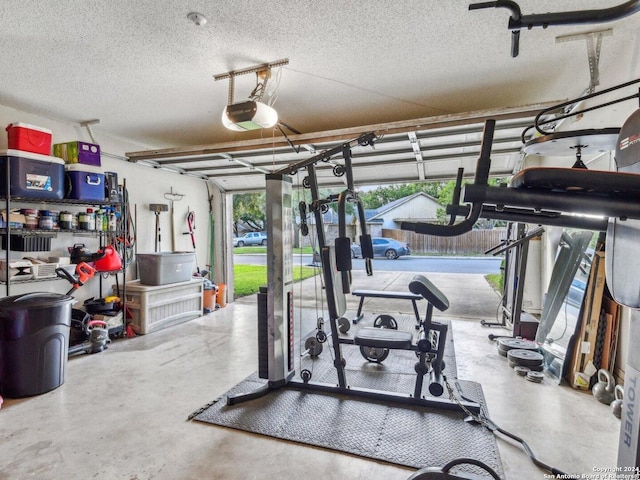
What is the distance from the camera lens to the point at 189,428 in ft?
7.48

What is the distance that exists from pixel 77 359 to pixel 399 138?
412 centimetres

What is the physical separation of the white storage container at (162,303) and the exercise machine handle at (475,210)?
13.8 ft

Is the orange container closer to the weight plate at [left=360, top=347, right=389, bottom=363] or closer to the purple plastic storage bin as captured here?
the purple plastic storage bin

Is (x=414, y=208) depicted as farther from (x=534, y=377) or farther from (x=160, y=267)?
(x=534, y=377)

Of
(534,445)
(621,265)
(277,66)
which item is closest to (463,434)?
(534,445)

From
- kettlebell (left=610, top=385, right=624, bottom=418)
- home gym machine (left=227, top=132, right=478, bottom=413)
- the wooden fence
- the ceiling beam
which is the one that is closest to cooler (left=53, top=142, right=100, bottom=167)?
the ceiling beam

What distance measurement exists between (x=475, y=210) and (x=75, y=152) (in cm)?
424

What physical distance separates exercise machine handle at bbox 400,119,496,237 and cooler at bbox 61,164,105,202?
3.92 m

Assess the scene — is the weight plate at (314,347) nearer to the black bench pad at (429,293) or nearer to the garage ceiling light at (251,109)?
the black bench pad at (429,293)

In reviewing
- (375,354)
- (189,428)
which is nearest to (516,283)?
(375,354)

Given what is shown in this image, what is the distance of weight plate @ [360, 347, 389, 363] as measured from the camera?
11.2 ft

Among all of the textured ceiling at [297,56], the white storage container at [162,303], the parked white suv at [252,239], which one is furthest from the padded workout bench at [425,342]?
the parked white suv at [252,239]

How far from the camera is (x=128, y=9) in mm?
2049

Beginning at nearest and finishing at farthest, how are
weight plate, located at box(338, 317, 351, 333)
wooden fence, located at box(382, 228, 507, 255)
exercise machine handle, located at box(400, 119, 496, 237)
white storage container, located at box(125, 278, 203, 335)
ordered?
1. exercise machine handle, located at box(400, 119, 496, 237)
2. weight plate, located at box(338, 317, 351, 333)
3. white storage container, located at box(125, 278, 203, 335)
4. wooden fence, located at box(382, 228, 507, 255)
